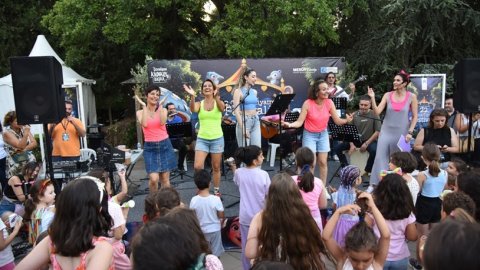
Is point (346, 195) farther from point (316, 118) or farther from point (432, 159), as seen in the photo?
point (316, 118)

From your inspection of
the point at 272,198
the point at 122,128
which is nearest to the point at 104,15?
the point at 122,128

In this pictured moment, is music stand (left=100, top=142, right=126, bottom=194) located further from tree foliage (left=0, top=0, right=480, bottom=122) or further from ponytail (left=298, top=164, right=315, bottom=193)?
tree foliage (left=0, top=0, right=480, bottom=122)

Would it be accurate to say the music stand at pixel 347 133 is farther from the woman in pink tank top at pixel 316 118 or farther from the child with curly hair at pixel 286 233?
the child with curly hair at pixel 286 233

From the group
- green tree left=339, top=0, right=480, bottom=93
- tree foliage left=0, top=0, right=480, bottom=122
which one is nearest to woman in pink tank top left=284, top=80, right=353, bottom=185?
tree foliage left=0, top=0, right=480, bottom=122

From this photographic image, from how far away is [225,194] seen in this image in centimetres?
657

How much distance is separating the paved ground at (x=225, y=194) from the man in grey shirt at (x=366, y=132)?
1.81 ft

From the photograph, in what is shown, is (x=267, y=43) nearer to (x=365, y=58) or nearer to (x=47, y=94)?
(x=365, y=58)

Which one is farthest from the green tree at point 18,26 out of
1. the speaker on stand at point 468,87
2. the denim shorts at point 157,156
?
the speaker on stand at point 468,87

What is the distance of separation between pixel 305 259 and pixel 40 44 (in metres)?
11.2

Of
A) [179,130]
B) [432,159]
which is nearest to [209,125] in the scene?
[179,130]

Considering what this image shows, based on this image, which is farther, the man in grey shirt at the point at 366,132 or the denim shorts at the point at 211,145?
the man in grey shirt at the point at 366,132

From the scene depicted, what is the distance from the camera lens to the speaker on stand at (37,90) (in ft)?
13.9

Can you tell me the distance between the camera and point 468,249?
1.22 metres

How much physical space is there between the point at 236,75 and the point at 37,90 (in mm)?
5397
